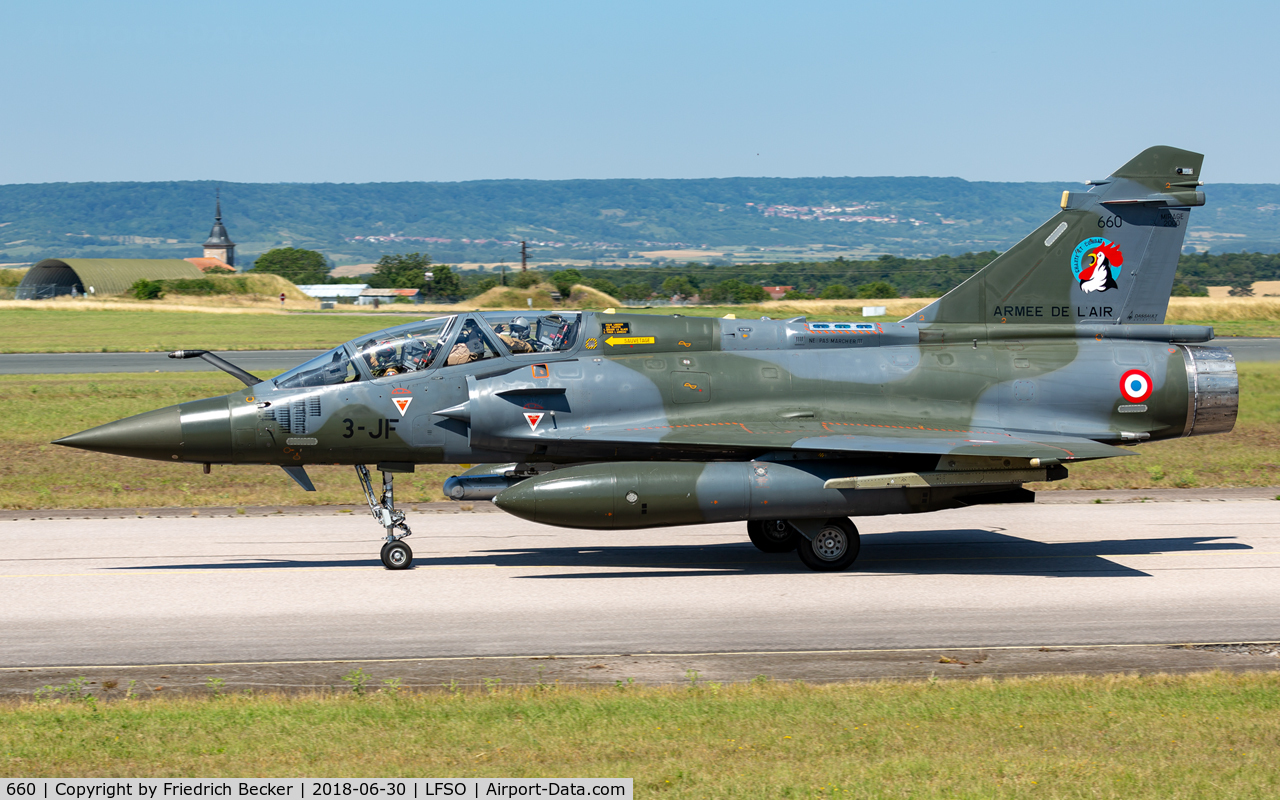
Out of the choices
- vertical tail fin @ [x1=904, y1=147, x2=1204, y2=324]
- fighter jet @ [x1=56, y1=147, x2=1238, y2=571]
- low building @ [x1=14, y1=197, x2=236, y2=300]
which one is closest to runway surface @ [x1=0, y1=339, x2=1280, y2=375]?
vertical tail fin @ [x1=904, y1=147, x2=1204, y2=324]

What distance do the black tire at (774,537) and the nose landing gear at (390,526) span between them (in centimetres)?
443

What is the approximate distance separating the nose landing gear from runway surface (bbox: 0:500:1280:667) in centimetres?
19

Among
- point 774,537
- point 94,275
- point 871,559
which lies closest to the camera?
point 871,559

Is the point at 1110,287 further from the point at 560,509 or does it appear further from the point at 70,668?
the point at 70,668

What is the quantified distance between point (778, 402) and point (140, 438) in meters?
7.33

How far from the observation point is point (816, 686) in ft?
29.9

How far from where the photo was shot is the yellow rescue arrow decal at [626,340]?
45.1 ft

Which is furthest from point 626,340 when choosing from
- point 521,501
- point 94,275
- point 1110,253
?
point 94,275

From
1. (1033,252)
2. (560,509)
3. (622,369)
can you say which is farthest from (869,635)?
(1033,252)

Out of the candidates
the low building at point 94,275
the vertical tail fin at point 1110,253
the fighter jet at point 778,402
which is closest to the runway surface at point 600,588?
the fighter jet at point 778,402

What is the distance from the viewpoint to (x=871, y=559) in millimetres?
14203

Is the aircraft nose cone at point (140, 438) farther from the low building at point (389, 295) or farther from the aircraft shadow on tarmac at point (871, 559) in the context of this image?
the low building at point (389, 295)

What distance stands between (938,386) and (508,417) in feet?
17.4

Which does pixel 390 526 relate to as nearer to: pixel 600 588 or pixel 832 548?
pixel 600 588
